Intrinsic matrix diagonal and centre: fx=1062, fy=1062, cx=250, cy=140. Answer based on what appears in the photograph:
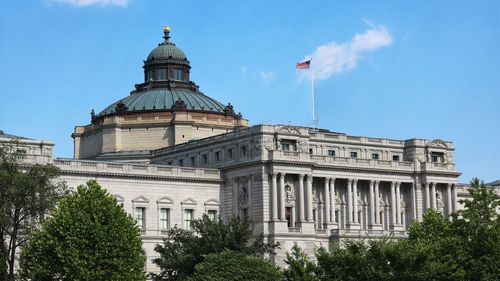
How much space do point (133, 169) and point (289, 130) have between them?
68.2 feet

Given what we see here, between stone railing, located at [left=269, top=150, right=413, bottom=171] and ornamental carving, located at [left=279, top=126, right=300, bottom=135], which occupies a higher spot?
ornamental carving, located at [left=279, top=126, right=300, bottom=135]

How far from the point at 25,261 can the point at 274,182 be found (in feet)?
148

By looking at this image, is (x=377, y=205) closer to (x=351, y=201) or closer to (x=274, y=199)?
(x=351, y=201)

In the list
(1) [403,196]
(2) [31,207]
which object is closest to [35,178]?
(2) [31,207]

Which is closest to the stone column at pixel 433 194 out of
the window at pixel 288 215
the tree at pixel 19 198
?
the window at pixel 288 215

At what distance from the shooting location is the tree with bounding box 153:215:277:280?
10362 cm

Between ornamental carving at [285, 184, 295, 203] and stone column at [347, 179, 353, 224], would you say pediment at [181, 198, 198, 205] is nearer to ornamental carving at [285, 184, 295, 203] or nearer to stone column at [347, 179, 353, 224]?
ornamental carving at [285, 184, 295, 203]

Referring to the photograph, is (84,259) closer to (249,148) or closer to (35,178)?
(35,178)

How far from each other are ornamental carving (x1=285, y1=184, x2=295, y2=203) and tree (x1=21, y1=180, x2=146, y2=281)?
40702mm

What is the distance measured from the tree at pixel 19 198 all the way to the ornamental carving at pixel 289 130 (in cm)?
4154

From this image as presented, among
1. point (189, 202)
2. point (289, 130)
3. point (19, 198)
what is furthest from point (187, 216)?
point (19, 198)

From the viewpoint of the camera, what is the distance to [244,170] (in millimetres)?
137875

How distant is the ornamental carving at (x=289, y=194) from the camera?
137 meters

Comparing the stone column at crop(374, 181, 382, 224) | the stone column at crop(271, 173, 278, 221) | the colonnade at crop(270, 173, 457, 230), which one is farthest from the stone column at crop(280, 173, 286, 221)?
the stone column at crop(374, 181, 382, 224)
